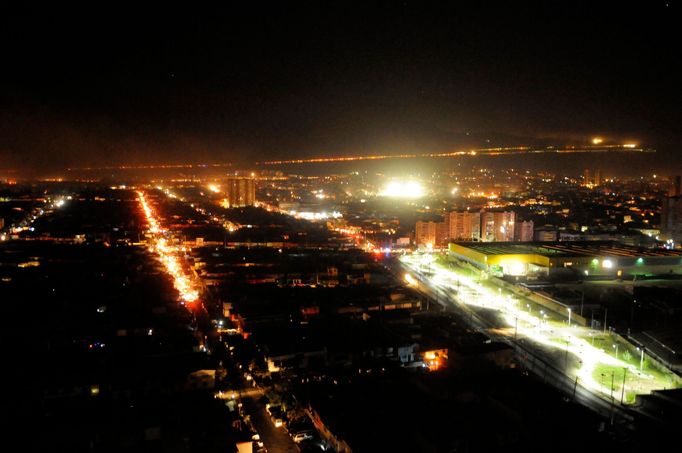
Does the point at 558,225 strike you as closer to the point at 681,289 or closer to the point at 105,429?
the point at 681,289

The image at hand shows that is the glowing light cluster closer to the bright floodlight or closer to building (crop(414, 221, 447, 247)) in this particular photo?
building (crop(414, 221, 447, 247))

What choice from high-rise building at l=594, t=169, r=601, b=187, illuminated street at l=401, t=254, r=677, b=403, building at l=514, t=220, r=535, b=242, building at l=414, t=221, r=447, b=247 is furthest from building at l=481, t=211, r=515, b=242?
high-rise building at l=594, t=169, r=601, b=187

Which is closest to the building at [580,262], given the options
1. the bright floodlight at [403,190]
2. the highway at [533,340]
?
the highway at [533,340]

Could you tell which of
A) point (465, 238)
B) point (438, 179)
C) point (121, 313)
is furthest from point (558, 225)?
point (438, 179)

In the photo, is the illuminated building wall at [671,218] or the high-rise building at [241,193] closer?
the illuminated building wall at [671,218]

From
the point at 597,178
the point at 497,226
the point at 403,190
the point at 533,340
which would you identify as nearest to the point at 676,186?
the point at 497,226

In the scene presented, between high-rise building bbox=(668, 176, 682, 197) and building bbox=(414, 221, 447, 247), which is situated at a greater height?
high-rise building bbox=(668, 176, 682, 197)

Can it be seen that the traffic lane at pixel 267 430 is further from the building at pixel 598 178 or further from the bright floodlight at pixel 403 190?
the building at pixel 598 178

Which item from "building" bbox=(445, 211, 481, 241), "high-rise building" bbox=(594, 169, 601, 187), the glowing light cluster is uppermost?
"high-rise building" bbox=(594, 169, 601, 187)
